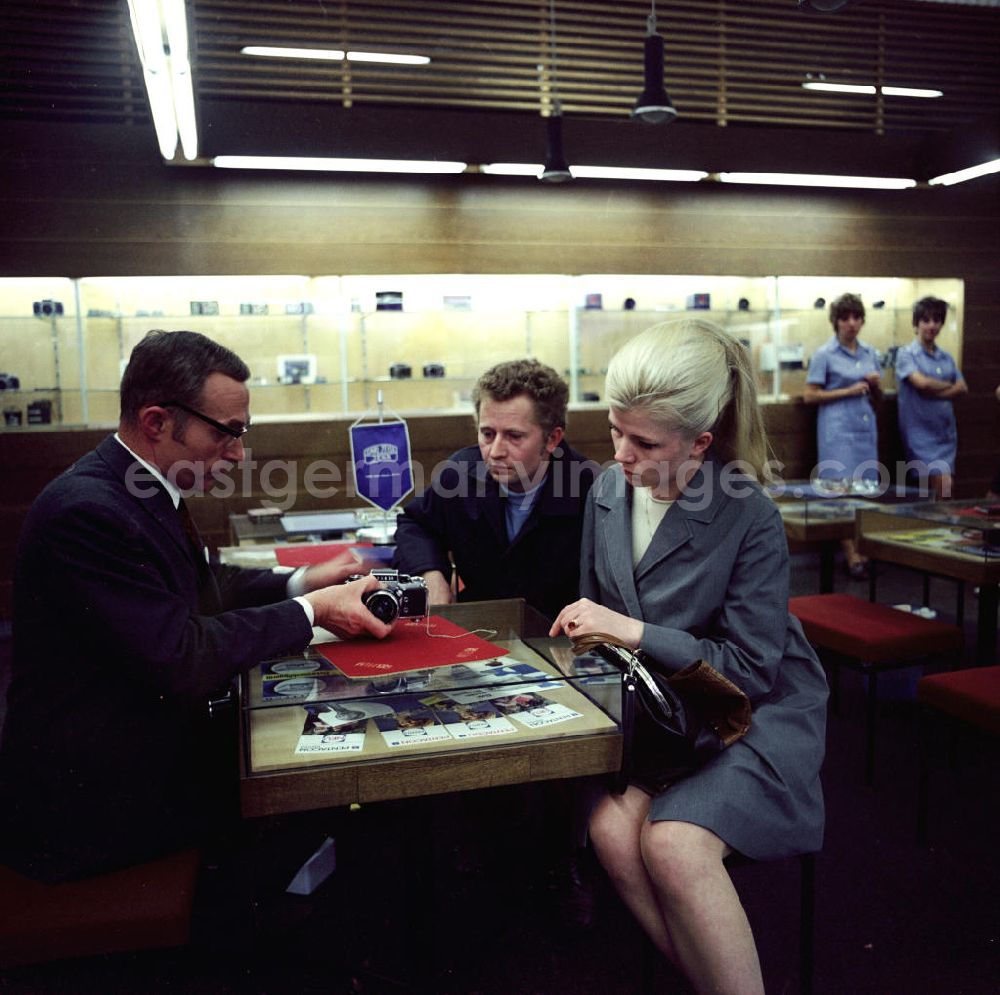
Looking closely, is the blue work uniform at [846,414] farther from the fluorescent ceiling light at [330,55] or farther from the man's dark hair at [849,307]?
the fluorescent ceiling light at [330,55]

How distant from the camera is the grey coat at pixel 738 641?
174 cm

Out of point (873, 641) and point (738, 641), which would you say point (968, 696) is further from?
point (738, 641)

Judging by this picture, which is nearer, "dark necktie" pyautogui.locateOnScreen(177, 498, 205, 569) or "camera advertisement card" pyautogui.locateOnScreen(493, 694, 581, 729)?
"camera advertisement card" pyautogui.locateOnScreen(493, 694, 581, 729)

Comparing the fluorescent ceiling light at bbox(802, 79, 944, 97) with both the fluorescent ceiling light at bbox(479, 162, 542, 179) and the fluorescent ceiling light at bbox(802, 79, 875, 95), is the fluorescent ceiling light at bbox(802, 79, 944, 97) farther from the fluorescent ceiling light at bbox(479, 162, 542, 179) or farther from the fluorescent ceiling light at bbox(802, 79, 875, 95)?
the fluorescent ceiling light at bbox(479, 162, 542, 179)

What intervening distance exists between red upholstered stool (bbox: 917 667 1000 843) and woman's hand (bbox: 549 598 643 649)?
1.47 metres

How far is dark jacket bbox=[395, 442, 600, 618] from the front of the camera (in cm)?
260

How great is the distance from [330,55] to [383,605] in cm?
582

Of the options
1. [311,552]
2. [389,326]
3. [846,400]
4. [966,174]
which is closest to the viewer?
[311,552]

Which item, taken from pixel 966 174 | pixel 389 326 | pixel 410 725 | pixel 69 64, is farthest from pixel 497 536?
pixel 966 174

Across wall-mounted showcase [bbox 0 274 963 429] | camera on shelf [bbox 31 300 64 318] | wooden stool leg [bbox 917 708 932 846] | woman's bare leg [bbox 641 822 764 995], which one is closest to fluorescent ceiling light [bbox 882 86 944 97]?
wall-mounted showcase [bbox 0 274 963 429]

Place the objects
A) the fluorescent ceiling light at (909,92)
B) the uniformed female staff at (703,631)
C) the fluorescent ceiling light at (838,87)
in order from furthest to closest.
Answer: the fluorescent ceiling light at (909,92)
the fluorescent ceiling light at (838,87)
the uniformed female staff at (703,631)

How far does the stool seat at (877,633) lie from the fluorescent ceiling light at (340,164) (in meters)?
4.19

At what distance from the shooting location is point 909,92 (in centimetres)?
762

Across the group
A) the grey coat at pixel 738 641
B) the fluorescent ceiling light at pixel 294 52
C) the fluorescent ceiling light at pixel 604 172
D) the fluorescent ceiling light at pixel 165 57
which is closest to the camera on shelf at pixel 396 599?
the grey coat at pixel 738 641
